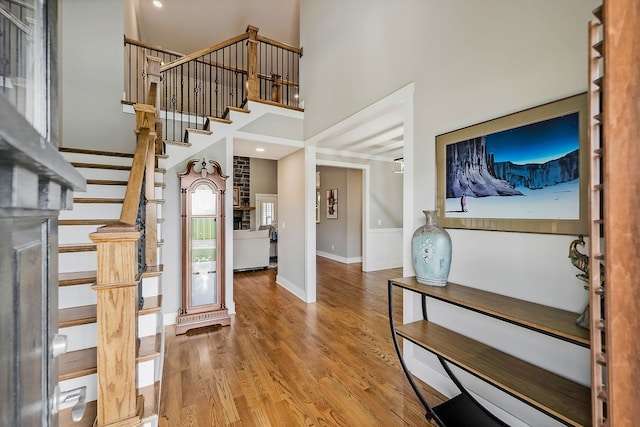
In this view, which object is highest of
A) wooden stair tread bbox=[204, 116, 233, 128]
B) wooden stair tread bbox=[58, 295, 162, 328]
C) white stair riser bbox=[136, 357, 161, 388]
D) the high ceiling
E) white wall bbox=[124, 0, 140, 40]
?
the high ceiling

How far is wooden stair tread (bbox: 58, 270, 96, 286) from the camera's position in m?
1.65

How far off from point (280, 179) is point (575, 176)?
162 inches

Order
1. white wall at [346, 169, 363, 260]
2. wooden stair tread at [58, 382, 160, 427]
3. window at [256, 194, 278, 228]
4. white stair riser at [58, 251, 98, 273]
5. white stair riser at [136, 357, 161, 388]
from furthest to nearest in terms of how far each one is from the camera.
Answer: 1. window at [256, 194, 278, 228]
2. white wall at [346, 169, 363, 260]
3. white stair riser at [58, 251, 98, 273]
4. white stair riser at [136, 357, 161, 388]
5. wooden stair tread at [58, 382, 160, 427]

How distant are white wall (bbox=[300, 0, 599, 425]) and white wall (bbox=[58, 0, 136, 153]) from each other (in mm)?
3240

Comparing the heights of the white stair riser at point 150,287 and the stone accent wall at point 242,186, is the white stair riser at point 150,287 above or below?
below

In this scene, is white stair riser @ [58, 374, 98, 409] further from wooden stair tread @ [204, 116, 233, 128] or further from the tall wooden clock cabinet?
wooden stair tread @ [204, 116, 233, 128]

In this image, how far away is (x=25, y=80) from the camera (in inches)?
20.6

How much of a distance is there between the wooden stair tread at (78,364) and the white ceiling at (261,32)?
275cm

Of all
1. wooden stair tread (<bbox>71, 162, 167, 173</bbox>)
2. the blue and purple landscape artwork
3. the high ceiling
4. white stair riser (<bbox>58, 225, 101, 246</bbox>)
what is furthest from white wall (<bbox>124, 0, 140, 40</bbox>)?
the blue and purple landscape artwork

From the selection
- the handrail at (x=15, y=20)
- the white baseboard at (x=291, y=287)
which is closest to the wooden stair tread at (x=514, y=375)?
the handrail at (x=15, y=20)

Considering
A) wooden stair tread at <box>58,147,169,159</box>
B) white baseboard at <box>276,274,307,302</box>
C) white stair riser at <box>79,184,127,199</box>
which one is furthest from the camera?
white baseboard at <box>276,274,307,302</box>

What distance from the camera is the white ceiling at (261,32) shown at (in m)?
3.72

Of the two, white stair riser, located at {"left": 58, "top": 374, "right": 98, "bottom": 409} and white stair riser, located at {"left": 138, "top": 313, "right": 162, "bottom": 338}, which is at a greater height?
white stair riser, located at {"left": 138, "top": 313, "right": 162, "bottom": 338}

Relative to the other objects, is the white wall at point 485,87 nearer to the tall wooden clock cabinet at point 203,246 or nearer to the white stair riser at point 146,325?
the white stair riser at point 146,325
